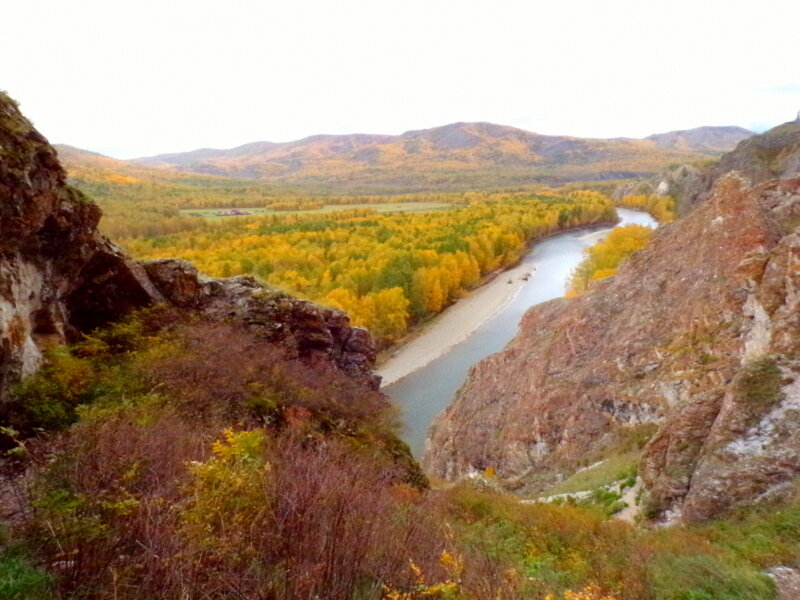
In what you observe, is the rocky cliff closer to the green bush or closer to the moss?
the moss

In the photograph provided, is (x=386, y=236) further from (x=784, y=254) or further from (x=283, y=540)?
(x=283, y=540)

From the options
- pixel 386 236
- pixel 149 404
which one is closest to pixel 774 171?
pixel 386 236

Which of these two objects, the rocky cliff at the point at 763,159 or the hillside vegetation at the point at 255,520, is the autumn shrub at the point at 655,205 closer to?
the rocky cliff at the point at 763,159

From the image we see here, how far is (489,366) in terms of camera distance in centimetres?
2656

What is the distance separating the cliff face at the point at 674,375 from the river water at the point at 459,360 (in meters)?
5.21

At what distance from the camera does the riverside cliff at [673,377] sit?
10.4m

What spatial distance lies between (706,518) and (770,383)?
3377mm

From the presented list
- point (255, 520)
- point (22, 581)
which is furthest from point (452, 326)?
point (22, 581)

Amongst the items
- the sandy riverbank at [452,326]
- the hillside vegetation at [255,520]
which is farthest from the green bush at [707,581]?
the sandy riverbank at [452,326]

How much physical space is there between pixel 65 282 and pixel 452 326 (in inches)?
1541

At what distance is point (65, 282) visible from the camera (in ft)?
37.9

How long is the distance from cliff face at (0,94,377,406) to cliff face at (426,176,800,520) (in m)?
9.56

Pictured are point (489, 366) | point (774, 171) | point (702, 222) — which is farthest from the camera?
point (774, 171)

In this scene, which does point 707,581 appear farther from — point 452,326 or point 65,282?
point 452,326
